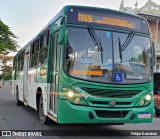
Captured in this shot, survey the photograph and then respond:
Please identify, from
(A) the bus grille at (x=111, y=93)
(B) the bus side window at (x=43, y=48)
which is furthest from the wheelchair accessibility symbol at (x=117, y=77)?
(B) the bus side window at (x=43, y=48)

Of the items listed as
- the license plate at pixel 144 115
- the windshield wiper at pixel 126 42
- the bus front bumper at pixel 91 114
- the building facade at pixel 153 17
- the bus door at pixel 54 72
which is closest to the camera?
the bus front bumper at pixel 91 114

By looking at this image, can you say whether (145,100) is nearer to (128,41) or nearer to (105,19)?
(128,41)

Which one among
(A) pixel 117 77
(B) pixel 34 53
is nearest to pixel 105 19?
(A) pixel 117 77

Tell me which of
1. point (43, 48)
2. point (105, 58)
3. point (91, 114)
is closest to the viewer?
point (91, 114)

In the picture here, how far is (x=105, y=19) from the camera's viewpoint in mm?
8430

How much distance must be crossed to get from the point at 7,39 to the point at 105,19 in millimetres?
26657

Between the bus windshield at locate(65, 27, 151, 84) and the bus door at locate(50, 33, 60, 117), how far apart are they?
710mm

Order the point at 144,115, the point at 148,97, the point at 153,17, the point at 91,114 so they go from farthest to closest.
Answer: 1. the point at 153,17
2. the point at 148,97
3. the point at 144,115
4. the point at 91,114

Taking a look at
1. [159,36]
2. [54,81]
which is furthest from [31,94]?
[159,36]

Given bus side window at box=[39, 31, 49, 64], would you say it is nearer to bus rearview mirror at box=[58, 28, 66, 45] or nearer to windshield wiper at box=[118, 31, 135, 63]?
bus rearview mirror at box=[58, 28, 66, 45]

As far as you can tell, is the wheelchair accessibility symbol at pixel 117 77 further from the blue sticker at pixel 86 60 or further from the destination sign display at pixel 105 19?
the destination sign display at pixel 105 19

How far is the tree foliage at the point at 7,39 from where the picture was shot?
33031 mm

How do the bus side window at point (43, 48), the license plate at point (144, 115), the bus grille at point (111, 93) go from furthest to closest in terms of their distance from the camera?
1. the bus side window at point (43, 48)
2. the license plate at point (144, 115)
3. the bus grille at point (111, 93)

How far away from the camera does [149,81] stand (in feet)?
27.6
